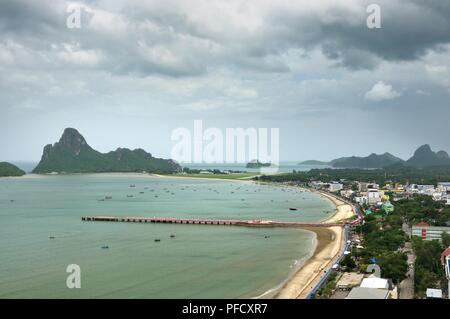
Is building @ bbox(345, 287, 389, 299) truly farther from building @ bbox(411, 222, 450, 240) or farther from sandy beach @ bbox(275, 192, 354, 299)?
building @ bbox(411, 222, 450, 240)

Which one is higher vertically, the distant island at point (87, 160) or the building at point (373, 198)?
the distant island at point (87, 160)

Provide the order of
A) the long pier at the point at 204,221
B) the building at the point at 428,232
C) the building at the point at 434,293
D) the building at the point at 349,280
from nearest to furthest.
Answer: the building at the point at 434,293 < the building at the point at 349,280 < the building at the point at 428,232 < the long pier at the point at 204,221

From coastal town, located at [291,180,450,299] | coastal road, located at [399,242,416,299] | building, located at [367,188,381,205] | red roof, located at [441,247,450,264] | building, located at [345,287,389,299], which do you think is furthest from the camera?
building, located at [367,188,381,205]

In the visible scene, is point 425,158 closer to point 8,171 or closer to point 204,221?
point 8,171

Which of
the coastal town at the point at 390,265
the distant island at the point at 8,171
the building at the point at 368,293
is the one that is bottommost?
the coastal town at the point at 390,265

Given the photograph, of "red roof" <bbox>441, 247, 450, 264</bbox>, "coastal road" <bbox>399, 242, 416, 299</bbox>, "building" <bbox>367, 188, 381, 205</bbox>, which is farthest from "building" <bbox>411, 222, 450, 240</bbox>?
"building" <bbox>367, 188, 381, 205</bbox>

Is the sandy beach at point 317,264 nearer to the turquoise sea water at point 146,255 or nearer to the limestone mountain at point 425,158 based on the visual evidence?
the turquoise sea water at point 146,255

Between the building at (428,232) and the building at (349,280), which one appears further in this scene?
the building at (428,232)

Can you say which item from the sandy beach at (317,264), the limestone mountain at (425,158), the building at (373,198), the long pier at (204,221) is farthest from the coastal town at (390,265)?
the limestone mountain at (425,158)
